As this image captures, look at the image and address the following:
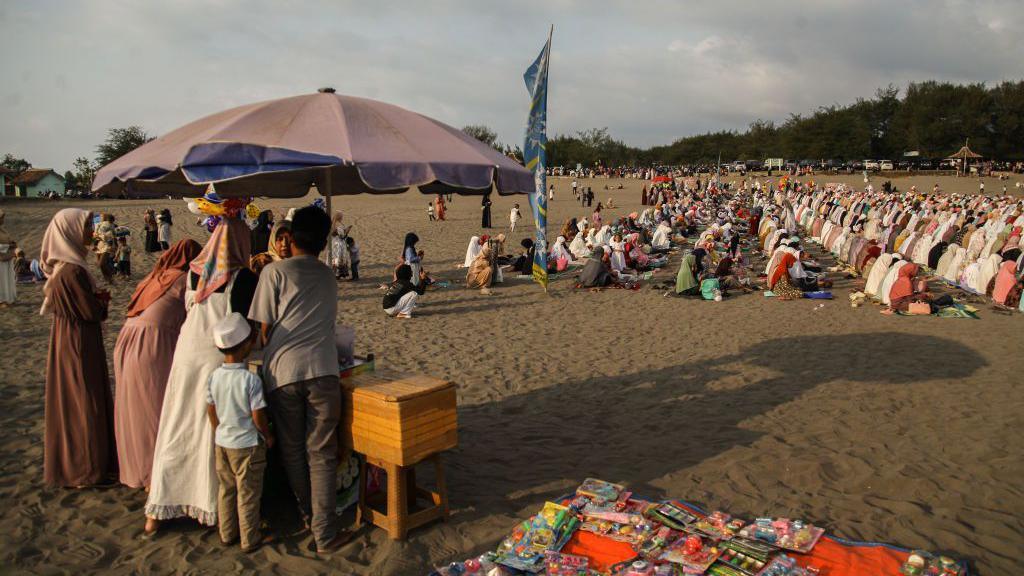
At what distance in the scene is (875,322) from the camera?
438 inches

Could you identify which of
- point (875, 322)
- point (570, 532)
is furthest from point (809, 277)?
point (570, 532)

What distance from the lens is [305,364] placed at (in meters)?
3.87

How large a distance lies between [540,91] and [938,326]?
24.4 ft

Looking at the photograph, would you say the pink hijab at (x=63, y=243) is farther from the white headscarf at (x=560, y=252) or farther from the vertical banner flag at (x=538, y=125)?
the white headscarf at (x=560, y=252)

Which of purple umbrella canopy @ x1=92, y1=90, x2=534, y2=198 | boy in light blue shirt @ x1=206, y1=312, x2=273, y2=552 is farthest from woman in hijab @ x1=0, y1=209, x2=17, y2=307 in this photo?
boy in light blue shirt @ x1=206, y1=312, x2=273, y2=552

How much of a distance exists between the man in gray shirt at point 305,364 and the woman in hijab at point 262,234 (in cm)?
738

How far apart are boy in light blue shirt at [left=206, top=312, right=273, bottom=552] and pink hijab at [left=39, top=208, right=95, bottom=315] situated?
154 cm

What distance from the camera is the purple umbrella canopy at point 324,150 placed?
3.81 metres

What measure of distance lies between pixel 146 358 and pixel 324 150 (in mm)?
1848

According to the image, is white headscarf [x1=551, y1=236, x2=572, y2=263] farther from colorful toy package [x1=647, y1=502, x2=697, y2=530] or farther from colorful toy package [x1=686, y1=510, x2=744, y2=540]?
colorful toy package [x1=686, y1=510, x2=744, y2=540]

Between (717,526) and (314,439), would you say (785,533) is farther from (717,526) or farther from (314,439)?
(314,439)

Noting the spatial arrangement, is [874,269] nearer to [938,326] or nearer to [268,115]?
[938,326]

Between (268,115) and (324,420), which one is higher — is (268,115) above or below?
above

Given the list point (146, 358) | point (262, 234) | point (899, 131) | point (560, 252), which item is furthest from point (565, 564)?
point (899, 131)
